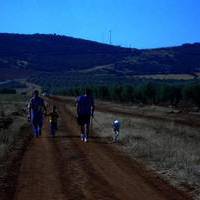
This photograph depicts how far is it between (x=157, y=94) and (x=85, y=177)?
242 ft

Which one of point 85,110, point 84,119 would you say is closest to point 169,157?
point 85,110

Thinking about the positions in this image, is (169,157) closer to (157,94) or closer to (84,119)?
(84,119)

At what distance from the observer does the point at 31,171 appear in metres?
14.7

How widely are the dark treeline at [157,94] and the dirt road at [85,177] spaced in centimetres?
5503

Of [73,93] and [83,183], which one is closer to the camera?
[83,183]

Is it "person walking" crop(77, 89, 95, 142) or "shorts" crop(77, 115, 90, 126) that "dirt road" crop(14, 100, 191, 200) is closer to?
"person walking" crop(77, 89, 95, 142)

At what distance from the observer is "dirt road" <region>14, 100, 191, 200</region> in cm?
1158

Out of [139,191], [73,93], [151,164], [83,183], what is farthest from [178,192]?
[73,93]

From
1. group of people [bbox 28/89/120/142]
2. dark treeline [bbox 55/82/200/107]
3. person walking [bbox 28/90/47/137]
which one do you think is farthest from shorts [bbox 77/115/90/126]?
dark treeline [bbox 55/82/200/107]

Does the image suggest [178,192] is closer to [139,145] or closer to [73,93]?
[139,145]

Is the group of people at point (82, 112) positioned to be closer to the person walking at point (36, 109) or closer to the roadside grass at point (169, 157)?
the person walking at point (36, 109)

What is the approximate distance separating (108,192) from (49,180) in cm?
187

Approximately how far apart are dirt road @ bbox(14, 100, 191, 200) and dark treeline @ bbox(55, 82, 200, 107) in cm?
5503

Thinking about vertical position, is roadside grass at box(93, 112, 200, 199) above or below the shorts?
below
